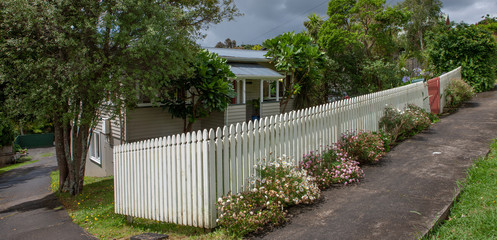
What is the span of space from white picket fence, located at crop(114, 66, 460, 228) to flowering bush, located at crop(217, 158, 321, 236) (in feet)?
0.61

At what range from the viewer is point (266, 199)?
16.1ft

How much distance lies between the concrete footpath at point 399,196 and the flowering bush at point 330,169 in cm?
21

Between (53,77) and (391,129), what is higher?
(53,77)

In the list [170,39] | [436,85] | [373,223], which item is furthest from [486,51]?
[373,223]

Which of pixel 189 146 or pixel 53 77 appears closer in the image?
pixel 189 146

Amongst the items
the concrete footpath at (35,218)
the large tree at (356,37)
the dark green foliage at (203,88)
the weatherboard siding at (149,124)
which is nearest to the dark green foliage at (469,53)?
the large tree at (356,37)

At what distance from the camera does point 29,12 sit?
809 cm

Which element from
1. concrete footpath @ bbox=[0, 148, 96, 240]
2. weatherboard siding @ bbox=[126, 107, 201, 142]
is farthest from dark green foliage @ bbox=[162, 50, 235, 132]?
concrete footpath @ bbox=[0, 148, 96, 240]

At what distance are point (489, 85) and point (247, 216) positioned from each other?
1974 cm

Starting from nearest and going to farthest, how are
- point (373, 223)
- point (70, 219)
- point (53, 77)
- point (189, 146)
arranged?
→ point (373, 223) → point (189, 146) → point (70, 219) → point (53, 77)

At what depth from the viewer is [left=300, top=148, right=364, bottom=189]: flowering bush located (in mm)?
6273

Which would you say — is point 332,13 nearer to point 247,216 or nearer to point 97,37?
point 97,37

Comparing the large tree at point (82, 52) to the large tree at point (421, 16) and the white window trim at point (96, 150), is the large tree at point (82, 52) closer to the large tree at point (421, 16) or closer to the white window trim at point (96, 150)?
the white window trim at point (96, 150)

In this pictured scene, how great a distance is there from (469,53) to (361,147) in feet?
49.5
